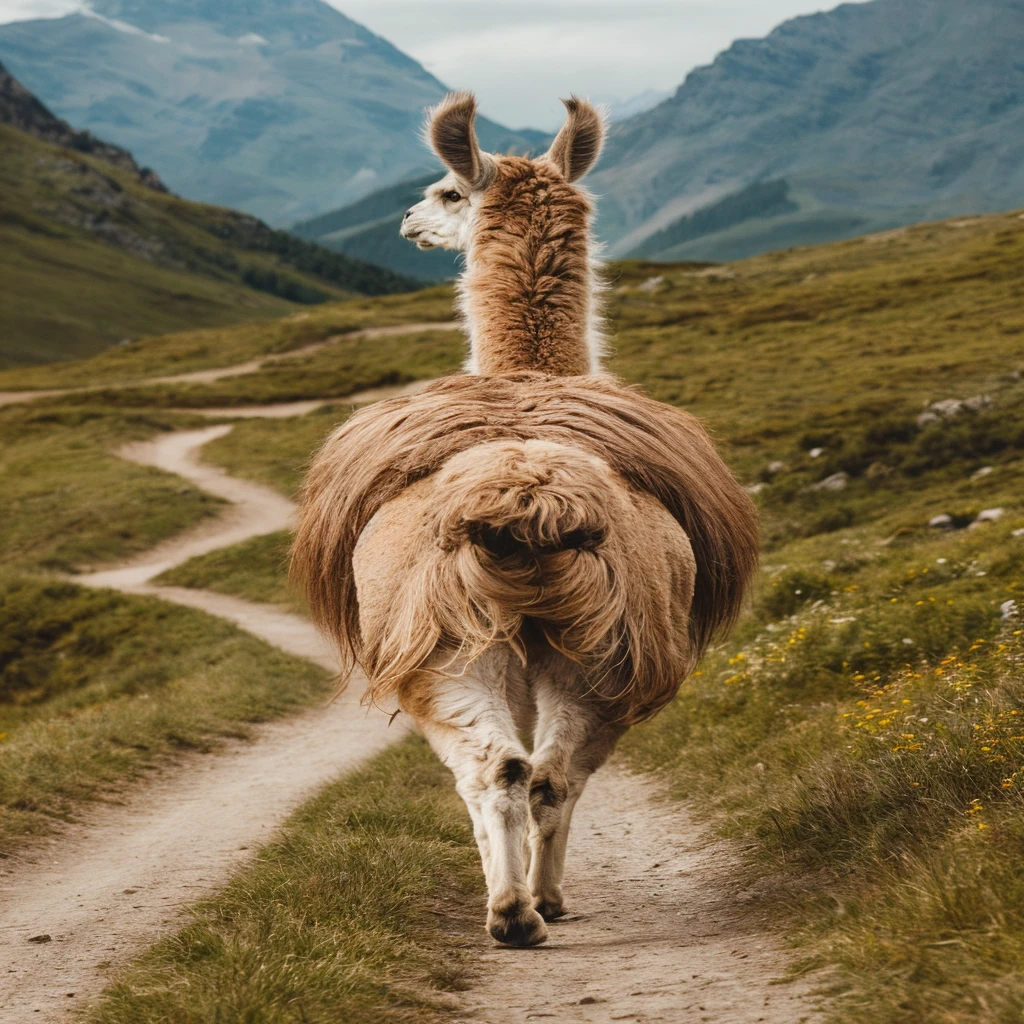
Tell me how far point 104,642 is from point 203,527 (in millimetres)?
9070

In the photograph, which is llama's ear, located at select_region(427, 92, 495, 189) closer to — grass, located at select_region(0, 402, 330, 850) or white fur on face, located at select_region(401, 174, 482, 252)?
white fur on face, located at select_region(401, 174, 482, 252)

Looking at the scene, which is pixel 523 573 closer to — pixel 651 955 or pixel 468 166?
pixel 651 955

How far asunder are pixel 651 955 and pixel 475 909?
123 centimetres

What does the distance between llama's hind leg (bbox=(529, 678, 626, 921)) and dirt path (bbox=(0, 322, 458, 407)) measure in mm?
44709

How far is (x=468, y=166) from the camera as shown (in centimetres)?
749

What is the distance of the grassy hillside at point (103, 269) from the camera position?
12612 centimetres

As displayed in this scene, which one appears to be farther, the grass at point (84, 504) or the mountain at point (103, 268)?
the mountain at point (103, 268)

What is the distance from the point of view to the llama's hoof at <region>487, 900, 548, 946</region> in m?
4.35

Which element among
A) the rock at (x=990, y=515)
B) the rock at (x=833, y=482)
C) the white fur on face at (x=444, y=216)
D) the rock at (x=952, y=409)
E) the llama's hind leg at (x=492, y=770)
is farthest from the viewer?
the rock at (x=952, y=409)

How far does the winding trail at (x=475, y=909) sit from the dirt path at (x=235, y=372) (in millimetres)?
40035

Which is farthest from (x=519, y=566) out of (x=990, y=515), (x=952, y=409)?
(x=952, y=409)

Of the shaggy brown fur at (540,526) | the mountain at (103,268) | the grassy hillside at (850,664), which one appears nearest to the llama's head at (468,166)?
the grassy hillside at (850,664)

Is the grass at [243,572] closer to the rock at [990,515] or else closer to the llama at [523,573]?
the rock at [990,515]

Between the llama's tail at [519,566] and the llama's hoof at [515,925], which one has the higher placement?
the llama's tail at [519,566]
